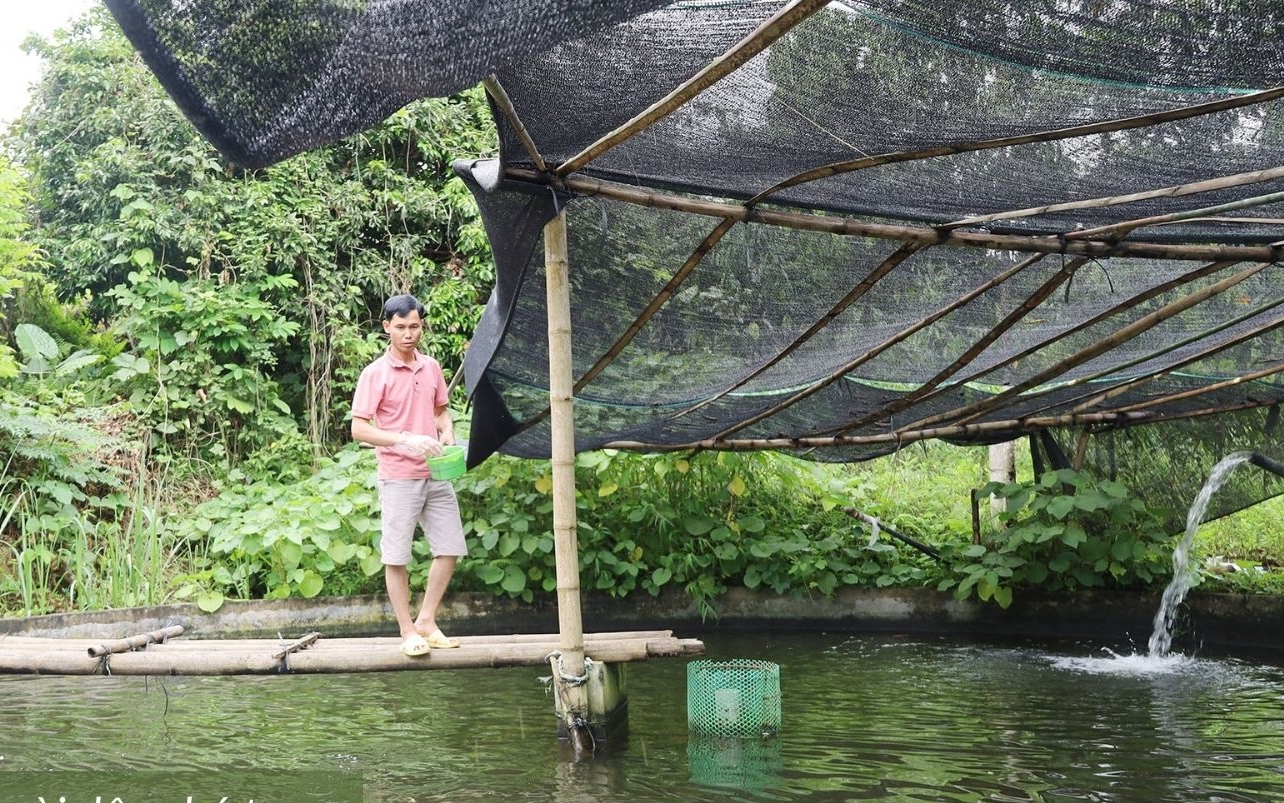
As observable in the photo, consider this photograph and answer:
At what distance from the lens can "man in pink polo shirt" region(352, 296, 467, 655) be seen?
467 cm

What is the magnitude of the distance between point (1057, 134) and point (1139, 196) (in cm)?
47

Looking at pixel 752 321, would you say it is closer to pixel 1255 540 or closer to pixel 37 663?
pixel 37 663

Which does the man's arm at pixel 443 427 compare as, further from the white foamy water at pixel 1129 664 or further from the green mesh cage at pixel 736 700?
the white foamy water at pixel 1129 664

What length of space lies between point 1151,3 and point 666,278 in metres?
2.44

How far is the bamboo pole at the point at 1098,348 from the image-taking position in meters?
4.33

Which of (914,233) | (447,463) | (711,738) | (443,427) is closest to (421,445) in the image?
(447,463)

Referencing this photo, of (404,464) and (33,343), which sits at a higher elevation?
(33,343)

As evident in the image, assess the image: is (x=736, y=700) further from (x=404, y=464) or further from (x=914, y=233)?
(x=914, y=233)

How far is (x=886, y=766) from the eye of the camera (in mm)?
4199

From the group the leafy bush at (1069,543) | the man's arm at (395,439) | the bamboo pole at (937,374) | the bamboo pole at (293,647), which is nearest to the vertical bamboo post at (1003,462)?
the leafy bush at (1069,543)

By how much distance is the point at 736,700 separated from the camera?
4.67 m

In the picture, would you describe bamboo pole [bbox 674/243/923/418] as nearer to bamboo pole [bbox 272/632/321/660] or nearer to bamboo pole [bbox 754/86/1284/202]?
bamboo pole [bbox 754/86/1284/202]

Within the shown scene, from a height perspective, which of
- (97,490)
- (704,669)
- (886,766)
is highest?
(97,490)

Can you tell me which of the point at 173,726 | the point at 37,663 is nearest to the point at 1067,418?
the point at 173,726
